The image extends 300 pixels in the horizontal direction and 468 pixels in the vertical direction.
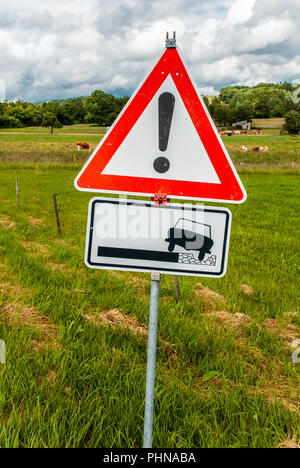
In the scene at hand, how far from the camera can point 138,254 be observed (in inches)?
68.4

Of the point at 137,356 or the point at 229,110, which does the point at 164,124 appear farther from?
the point at 229,110

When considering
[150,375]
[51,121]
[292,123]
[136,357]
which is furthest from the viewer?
[51,121]

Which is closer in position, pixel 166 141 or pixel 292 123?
pixel 166 141

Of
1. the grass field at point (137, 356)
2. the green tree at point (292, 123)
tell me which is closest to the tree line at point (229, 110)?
the green tree at point (292, 123)

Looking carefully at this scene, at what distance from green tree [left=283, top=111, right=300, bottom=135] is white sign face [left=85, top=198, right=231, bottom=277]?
65724mm

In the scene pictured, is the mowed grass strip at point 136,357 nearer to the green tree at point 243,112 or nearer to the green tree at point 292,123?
the green tree at point 292,123

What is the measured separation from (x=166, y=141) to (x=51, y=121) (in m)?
79.4

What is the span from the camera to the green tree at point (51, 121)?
70838mm

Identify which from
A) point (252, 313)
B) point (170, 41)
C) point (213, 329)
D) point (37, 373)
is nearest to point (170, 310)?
point (213, 329)

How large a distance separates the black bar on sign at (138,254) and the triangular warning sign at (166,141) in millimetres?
296

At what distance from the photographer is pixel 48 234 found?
8.10m

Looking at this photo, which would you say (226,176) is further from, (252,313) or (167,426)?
(252,313)

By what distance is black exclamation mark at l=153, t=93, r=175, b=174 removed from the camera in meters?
1.72

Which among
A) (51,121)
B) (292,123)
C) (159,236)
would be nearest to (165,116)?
(159,236)
